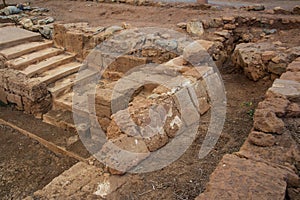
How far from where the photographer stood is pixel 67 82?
6258 mm

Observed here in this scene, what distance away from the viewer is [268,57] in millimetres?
5133

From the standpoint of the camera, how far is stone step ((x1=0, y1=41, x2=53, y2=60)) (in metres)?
6.46

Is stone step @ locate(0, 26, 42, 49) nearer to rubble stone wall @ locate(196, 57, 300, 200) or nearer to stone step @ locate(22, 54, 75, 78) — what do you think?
stone step @ locate(22, 54, 75, 78)

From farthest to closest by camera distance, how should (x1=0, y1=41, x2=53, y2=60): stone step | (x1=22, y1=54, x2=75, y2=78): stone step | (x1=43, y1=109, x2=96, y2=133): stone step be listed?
(x1=0, y1=41, x2=53, y2=60): stone step < (x1=22, y1=54, x2=75, y2=78): stone step < (x1=43, y1=109, x2=96, y2=133): stone step

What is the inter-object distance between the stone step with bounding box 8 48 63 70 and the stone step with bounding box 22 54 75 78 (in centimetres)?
11

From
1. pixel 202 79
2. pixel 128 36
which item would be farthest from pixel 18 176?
pixel 128 36

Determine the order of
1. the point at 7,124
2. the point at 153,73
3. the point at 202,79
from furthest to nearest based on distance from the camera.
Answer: the point at 7,124
the point at 153,73
the point at 202,79

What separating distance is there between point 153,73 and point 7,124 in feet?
9.86

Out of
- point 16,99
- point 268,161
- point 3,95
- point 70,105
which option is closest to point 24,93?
point 16,99

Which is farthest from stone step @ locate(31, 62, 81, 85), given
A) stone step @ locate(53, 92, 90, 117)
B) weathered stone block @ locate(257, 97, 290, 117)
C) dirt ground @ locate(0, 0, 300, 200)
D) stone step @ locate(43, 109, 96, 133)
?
weathered stone block @ locate(257, 97, 290, 117)

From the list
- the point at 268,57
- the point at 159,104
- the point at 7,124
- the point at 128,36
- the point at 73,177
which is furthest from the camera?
the point at 128,36

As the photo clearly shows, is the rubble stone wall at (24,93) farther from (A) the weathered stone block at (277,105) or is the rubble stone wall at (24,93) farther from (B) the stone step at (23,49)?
(A) the weathered stone block at (277,105)

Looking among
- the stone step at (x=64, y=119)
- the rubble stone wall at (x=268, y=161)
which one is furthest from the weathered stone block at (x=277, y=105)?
the stone step at (x=64, y=119)

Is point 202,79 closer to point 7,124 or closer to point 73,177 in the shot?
point 73,177
